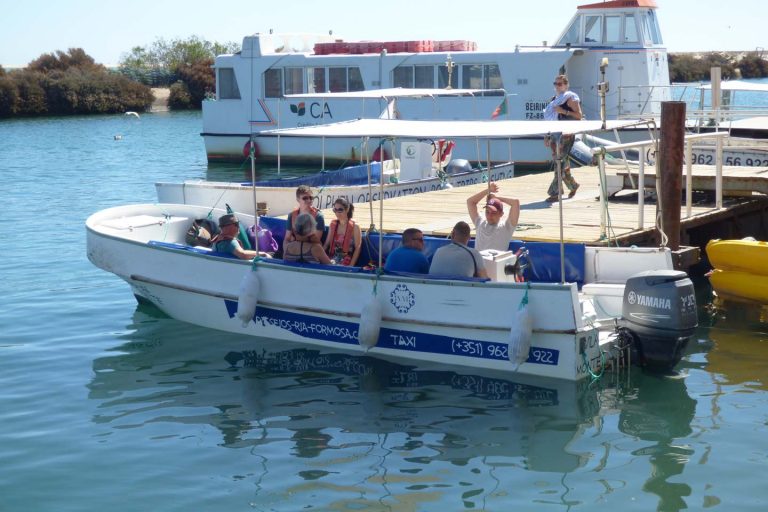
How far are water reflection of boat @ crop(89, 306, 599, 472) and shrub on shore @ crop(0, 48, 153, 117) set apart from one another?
178 feet

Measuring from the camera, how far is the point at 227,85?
111 ft

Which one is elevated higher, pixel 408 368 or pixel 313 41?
pixel 313 41

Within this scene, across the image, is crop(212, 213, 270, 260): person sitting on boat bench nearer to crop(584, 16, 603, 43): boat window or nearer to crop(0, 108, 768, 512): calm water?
crop(0, 108, 768, 512): calm water

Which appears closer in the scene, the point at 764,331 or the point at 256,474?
the point at 256,474

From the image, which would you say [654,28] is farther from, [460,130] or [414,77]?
[460,130]

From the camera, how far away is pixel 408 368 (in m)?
10.7

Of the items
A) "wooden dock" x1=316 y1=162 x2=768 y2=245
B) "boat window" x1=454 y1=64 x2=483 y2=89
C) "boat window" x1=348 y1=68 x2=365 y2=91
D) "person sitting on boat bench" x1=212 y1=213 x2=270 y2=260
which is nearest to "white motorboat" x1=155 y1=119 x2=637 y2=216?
"person sitting on boat bench" x1=212 y1=213 x2=270 y2=260

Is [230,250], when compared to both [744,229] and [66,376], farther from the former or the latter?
[744,229]

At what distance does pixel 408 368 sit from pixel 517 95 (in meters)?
19.1

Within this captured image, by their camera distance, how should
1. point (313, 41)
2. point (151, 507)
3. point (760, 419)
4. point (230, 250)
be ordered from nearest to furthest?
point (151, 507)
point (760, 419)
point (230, 250)
point (313, 41)

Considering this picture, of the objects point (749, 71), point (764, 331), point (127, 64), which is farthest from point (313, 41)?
point (749, 71)

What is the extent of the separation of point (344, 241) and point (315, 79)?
21186 millimetres

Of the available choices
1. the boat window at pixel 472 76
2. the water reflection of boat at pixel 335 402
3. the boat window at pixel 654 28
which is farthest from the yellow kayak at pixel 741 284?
the boat window at pixel 472 76

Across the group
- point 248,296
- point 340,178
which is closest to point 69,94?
point 340,178
